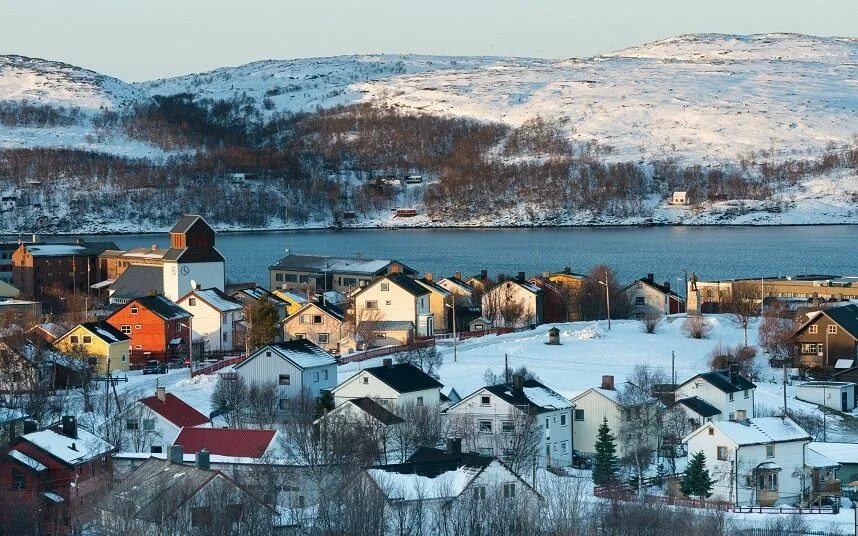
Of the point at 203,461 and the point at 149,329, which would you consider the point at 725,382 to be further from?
the point at 149,329

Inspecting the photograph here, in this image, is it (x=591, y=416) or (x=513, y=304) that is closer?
(x=591, y=416)

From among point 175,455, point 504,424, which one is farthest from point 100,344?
point 175,455

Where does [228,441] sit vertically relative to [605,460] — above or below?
above

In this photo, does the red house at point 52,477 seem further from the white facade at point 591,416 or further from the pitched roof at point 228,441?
the white facade at point 591,416

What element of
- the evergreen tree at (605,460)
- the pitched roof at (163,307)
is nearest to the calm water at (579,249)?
the pitched roof at (163,307)

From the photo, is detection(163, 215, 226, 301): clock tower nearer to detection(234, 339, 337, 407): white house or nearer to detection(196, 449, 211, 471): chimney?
detection(234, 339, 337, 407): white house

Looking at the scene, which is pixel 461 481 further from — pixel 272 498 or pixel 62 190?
pixel 62 190

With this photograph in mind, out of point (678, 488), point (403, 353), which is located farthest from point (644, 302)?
point (678, 488)
